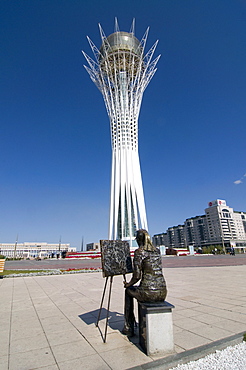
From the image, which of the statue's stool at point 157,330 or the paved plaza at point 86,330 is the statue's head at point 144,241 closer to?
the statue's stool at point 157,330

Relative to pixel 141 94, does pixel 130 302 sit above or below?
below

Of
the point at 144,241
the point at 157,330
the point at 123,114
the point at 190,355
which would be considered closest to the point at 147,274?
the point at 144,241

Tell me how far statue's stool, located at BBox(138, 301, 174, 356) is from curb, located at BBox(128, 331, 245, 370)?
0.17 meters

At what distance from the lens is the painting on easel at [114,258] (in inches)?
155

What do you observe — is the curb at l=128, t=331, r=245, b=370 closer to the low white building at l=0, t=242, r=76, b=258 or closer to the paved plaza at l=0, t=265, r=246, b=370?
the paved plaza at l=0, t=265, r=246, b=370

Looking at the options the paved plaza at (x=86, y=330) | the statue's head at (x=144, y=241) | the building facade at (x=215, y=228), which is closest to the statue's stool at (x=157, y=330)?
the paved plaza at (x=86, y=330)

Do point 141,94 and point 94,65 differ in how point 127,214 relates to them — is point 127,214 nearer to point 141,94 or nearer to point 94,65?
point 141,94

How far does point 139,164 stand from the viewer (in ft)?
141

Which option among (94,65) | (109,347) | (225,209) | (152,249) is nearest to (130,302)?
(109,347)

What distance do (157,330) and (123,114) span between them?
40.7 m

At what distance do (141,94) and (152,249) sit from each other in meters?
40.0

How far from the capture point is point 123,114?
41062mm

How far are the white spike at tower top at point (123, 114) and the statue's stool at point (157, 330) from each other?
119 ft

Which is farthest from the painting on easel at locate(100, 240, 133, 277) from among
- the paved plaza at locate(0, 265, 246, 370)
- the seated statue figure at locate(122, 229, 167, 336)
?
the paved plaza at locate(0, 265, 246, 370)
